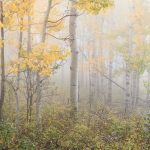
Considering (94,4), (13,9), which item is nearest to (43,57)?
(13,9)

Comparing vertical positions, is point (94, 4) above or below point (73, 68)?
above

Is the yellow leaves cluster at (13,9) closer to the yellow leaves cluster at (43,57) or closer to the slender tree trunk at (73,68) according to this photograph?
the yellow leaves cluster at (43,57)

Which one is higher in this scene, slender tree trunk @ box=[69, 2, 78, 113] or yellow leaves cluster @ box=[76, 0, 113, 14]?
yellow leaves cluster @ box=[76, 0, 113, 14]

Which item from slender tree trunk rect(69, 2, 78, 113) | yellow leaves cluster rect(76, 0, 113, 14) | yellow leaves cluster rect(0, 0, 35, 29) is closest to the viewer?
yellow leaves cluster rect(76, 0, 113, 14)

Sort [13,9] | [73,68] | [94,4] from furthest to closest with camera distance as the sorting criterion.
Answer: [73,68]
[13,9]
[94,4]

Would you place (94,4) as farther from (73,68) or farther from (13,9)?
(73,68)

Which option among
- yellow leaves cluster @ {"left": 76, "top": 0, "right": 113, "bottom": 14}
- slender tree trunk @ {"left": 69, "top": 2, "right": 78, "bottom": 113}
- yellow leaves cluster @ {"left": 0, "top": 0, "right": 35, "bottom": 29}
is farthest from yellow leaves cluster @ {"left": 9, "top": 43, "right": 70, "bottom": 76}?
slender tree trunk @ {"left": 69, "top": 2, "right": 78, "bottom": 113}

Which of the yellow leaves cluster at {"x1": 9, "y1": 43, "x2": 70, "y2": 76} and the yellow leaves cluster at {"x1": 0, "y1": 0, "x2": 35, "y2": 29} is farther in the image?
the yellow leaves cluster at {"x1": 0, "y1": 0, "x2": 35, "y2": 29}

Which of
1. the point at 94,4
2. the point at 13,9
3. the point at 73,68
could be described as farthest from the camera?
the point at 73,68

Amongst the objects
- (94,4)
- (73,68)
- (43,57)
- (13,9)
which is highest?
(94,4)

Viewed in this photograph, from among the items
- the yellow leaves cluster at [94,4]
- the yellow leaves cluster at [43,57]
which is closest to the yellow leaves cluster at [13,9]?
the yellow leaves cluster at [43,57]

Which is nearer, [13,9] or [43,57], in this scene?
[43,57]

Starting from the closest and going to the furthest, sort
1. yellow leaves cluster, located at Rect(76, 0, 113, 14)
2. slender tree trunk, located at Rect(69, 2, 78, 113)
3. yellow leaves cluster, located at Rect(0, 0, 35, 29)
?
yellow leaves cluster, located at Rect(76, 0, 113, 14)
yellow leaves cluster, located at Rect(0, 0, 35, 29)
slender tree trunk, located at Rect(69, 2, 78, 113)

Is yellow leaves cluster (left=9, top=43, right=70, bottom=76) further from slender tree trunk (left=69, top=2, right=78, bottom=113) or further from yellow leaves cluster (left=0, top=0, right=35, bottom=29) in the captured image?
slender tree trunk (left=69, top=2, right=78, bottom=113)
